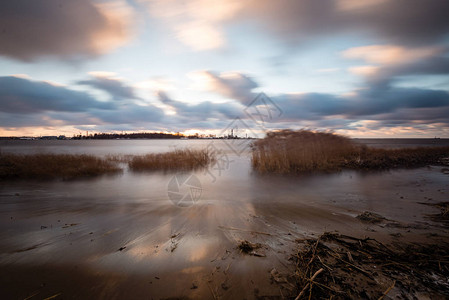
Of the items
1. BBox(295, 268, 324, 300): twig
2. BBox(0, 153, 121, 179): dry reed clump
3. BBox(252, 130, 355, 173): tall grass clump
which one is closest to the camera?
BBox(295, 268, 324, 300): twig

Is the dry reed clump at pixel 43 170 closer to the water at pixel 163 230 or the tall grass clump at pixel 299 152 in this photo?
the water at pixel 163 230

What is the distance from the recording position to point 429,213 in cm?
491

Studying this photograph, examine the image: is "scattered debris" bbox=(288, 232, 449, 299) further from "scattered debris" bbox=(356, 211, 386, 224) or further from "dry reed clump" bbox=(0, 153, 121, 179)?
"dry reed clump" bbox=(0, 153, 121, 179)

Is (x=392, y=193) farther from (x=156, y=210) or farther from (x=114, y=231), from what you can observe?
(x=114, y=231)

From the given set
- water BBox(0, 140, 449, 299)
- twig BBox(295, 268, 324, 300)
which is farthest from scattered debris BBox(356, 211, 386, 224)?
twig BBox(295, 268, 324, 300)

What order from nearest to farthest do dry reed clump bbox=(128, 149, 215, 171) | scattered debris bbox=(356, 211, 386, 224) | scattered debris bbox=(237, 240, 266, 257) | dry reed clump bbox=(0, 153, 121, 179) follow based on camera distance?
scattered debris bbox=(237, 240, 266, 257), scattered debris bbox=(356, 211, 386, 224), dry reed clump bbox=(0, 153, 121, 179), dry reed clump bbox=(128, 149, 215, 171)

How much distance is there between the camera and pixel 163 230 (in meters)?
4.05

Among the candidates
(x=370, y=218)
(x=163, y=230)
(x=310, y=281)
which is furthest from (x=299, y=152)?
(x=310, y=281)

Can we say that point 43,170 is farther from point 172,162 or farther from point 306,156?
point 306,156

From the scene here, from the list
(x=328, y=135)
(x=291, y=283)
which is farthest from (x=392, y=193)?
(x=328, y=135)

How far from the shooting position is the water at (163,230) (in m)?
2.45

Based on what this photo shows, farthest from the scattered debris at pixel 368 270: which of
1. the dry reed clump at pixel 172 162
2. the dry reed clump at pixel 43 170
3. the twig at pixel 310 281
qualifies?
the dry reed clump at pixel 43 170

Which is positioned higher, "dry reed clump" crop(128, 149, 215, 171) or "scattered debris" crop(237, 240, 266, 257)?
"dry reed clump" crop(128, 149, 215, 171)

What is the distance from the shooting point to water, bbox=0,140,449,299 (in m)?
2.45
